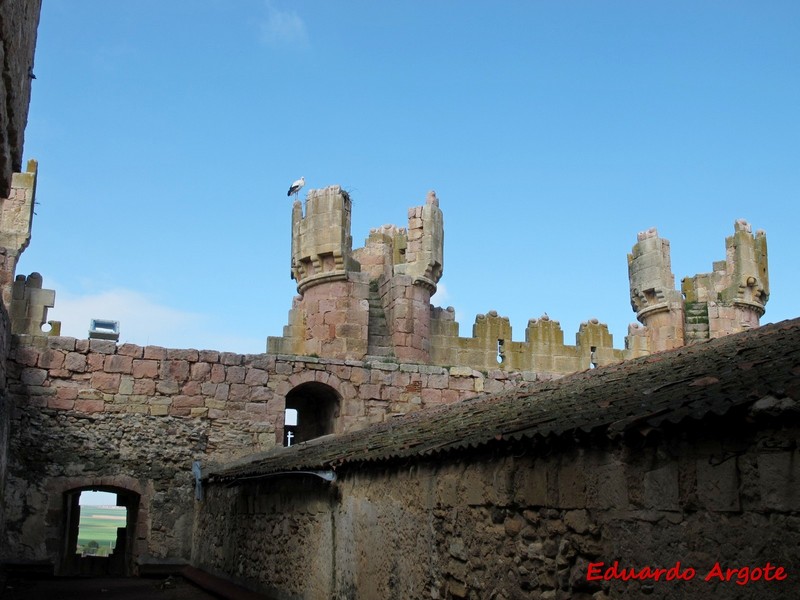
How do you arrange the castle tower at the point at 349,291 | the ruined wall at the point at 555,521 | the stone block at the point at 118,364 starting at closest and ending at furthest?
the ruined wall at the point at 555,521, the stone block at the point at 118,364, the castle tower at the point at 349,291

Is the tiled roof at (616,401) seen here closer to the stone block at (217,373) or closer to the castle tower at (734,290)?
the stone block at (217,373)

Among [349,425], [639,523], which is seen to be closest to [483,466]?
[639,523]

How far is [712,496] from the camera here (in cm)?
382

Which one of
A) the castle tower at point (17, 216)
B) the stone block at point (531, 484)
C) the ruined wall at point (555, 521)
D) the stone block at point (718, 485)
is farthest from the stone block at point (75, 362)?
the stone block at point (718, 485)

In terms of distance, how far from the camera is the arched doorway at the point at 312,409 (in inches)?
595

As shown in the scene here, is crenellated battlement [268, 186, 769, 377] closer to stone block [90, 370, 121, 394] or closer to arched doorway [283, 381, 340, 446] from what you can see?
arched doorway [283, 381, 340, 446]

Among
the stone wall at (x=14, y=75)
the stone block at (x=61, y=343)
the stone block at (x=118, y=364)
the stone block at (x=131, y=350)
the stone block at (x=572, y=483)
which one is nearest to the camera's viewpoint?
the stone block at (x=572, y=483)

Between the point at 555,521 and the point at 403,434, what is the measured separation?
3681mm

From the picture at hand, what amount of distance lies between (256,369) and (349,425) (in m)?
1.76

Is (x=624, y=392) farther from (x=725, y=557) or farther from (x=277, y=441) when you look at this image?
(x=277, y=441)

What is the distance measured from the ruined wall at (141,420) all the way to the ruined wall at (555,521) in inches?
210

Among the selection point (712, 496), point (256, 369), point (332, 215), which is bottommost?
point (712, 496)

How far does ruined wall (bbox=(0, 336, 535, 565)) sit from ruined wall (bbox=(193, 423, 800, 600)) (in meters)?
5.33

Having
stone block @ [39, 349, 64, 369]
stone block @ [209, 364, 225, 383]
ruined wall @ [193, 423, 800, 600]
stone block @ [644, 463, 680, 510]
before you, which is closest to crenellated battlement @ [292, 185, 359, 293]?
stone block @ [209, 364, 225, 383]
